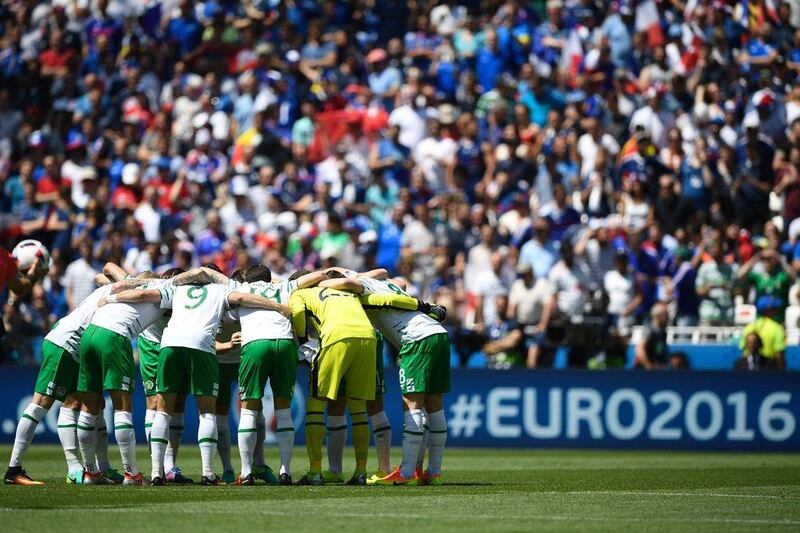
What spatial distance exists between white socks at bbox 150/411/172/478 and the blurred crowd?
339 inches

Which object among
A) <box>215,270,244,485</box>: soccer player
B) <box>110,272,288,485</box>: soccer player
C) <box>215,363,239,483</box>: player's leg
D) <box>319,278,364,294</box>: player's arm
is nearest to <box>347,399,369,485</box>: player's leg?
<box>319,278,364,294</box>: player's arm

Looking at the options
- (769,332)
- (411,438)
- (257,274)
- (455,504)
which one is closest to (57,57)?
(769,332)

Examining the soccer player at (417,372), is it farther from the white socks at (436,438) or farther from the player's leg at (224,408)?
the player's leg at (224,408)

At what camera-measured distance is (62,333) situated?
14.2 metres

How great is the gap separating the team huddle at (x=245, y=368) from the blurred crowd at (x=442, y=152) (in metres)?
7.90

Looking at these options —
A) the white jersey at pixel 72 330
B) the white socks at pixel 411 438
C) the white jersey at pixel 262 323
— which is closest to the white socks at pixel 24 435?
the white jersey at pixel 72 330

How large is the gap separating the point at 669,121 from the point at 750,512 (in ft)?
47.4

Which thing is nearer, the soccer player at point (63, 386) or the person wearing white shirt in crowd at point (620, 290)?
the soccer player at point (63, 386)

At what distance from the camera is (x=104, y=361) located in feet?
45.6

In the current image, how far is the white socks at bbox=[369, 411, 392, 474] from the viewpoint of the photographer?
14.3m

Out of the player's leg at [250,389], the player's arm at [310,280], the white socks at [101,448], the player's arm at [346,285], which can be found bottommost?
the white socks at [101,448]

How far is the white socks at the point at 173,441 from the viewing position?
567 inches

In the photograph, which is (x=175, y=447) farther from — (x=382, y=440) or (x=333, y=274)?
(x=333, y=274)

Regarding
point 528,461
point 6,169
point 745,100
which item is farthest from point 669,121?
point 6,169
